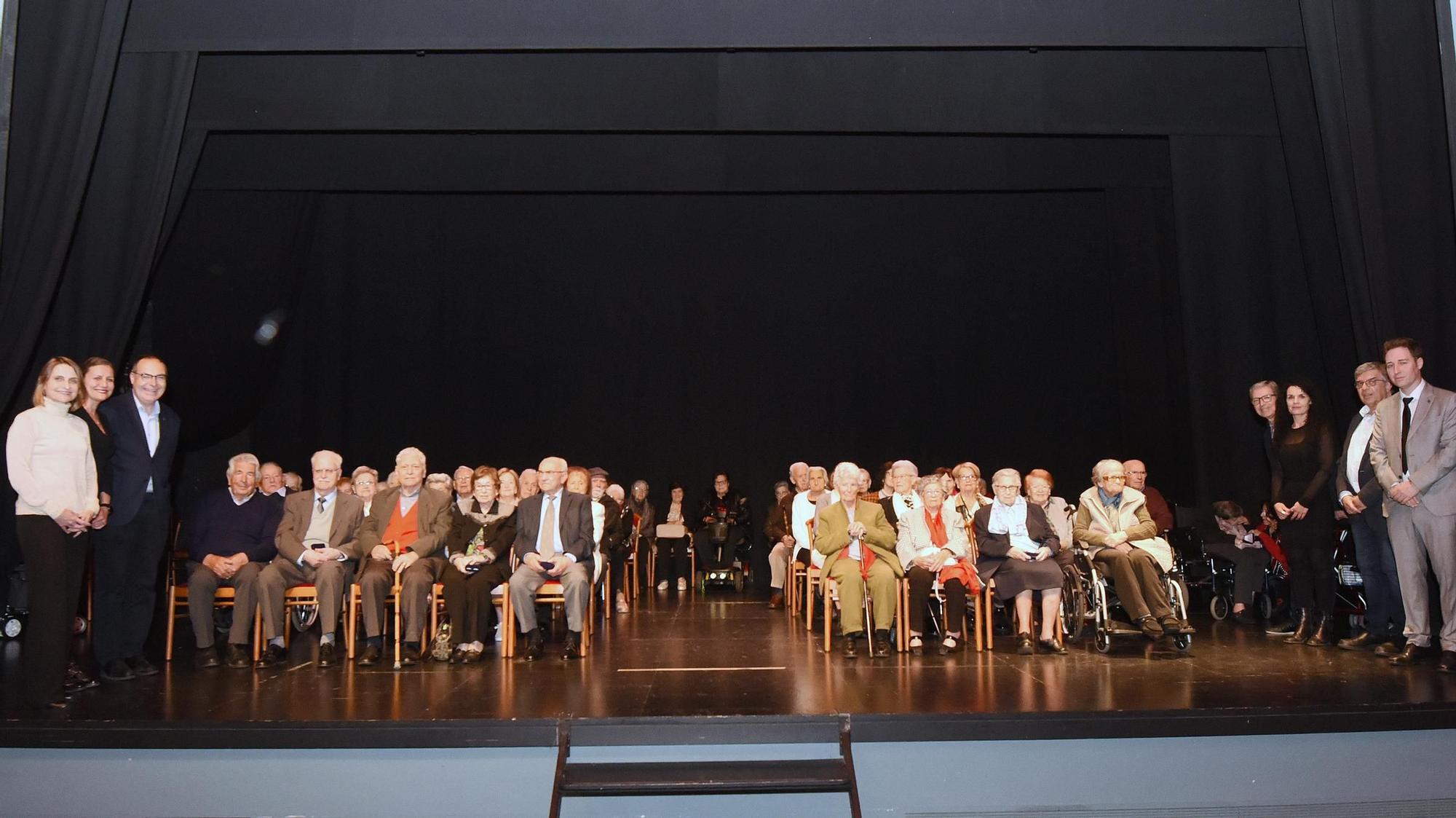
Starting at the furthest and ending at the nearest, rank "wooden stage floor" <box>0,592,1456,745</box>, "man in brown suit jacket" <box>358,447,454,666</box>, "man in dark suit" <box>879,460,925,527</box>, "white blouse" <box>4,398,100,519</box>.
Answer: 1. "man in dark suit" <box>879,460,925,527</box>
2. "man in brown suit jacket" <box>358,447,454,666</box>
3. "white blouse" <box>4,398,100,519</box>
4. "wooden stage floor" <box>0,592,1456,745</box>

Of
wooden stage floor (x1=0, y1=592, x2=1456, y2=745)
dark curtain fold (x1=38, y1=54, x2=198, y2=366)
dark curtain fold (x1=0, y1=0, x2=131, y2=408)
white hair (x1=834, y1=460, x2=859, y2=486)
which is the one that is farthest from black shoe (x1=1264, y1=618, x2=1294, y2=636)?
dark curtain fold (x1=0, y1=0, x2=131, y2=408)

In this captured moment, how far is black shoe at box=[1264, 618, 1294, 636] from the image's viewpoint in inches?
Result: 218

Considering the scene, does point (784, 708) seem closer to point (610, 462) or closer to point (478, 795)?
point (478, 795)

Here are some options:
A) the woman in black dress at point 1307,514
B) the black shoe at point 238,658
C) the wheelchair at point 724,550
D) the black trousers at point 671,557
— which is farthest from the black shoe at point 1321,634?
the black trousers at point 671,557

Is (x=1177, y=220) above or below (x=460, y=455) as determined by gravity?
above

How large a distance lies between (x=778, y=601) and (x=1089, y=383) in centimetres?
415

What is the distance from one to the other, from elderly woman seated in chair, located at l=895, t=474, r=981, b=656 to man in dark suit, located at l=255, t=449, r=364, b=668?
2.81 m

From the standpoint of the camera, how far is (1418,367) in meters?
4.62

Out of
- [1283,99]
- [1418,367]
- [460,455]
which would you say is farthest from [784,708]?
[460,455]

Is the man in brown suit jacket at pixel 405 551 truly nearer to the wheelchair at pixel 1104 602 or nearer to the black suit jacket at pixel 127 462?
the black suit jacket at pixel 127 462

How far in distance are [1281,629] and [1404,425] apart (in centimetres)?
153

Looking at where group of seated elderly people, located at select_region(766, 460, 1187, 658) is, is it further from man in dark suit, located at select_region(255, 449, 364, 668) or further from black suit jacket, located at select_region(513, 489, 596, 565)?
man in dark suit, located at select_region(255, 449, 364, 668)

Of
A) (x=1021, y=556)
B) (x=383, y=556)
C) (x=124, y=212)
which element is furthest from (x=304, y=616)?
(x=1021, y=556)

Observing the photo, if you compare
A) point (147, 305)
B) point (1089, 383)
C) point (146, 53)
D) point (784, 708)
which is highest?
point (146, 53)
